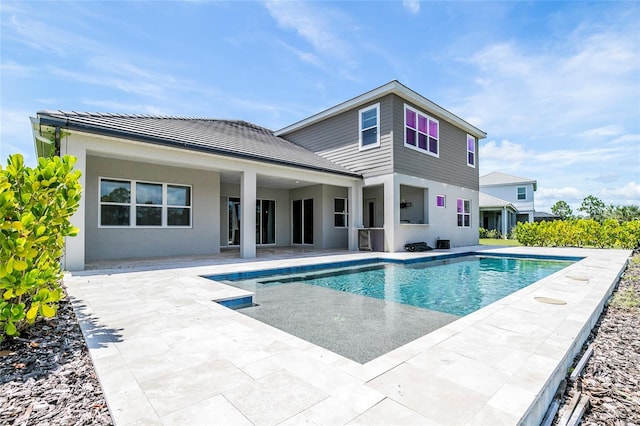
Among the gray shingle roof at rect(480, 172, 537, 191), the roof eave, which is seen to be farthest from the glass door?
the gray shingle roof at rect(480, 172, 537, 191)

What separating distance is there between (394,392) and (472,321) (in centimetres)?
198

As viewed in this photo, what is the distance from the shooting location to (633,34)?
8367 mm

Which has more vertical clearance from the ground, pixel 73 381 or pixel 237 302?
pixel 73 381

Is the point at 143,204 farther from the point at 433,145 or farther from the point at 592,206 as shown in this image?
the point at 592,206

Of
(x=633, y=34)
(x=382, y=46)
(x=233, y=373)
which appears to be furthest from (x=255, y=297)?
(x=633, y=34)

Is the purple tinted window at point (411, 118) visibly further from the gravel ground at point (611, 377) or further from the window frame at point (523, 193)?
the window frame at point (523, 193)

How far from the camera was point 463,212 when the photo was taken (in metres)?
16.1

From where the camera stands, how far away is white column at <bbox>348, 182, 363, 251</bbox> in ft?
41.4

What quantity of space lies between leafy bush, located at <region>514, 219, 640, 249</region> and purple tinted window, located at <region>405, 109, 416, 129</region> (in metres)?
9.02

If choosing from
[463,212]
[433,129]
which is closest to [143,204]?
[433,129]

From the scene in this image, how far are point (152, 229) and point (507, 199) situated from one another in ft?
107

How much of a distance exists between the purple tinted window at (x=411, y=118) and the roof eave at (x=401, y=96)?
43 cm

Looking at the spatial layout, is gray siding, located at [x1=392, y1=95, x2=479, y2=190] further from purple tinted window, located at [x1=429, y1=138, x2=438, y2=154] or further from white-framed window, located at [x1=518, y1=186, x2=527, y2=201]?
white-framed window, located at [x1=518, y1=186, x2=527, y2=201]

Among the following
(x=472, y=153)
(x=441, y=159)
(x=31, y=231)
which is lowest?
(x=31, y=231)
